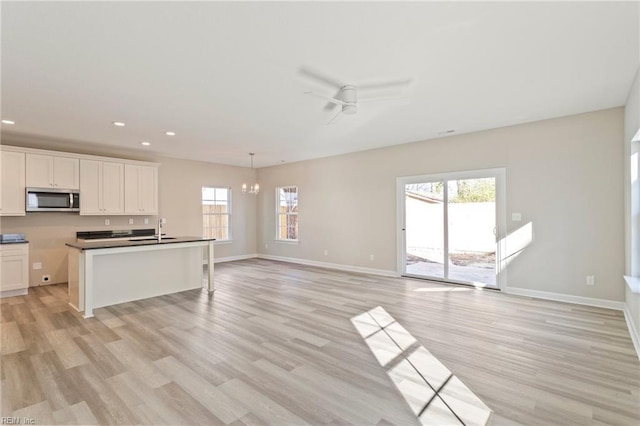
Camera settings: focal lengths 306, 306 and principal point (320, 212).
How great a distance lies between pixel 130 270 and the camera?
4.77 m

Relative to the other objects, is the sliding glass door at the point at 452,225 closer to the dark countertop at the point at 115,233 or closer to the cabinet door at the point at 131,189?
the cabinet door at the point at 131,189

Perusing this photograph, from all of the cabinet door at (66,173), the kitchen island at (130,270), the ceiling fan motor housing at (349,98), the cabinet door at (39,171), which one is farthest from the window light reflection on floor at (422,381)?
the cabinet door at (39,171)

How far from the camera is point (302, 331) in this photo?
3.50 metres

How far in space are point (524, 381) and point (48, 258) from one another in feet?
25.3

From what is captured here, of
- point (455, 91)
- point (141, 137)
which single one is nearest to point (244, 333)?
point (455, 91)

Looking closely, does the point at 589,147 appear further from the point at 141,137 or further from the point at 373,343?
the point at 141,137

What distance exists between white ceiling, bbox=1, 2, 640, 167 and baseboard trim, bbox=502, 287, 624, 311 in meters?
2.68

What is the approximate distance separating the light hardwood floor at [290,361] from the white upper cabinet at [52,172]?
2.12m

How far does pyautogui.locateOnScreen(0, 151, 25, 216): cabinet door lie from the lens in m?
5.13

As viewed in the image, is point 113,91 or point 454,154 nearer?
point 113,91

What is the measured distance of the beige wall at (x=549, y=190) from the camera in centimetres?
423

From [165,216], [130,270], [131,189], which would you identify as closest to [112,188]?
[131,189]

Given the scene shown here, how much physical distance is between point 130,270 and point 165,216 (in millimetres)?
2923

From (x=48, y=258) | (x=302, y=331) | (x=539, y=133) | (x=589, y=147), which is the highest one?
(x=539, y=133)
